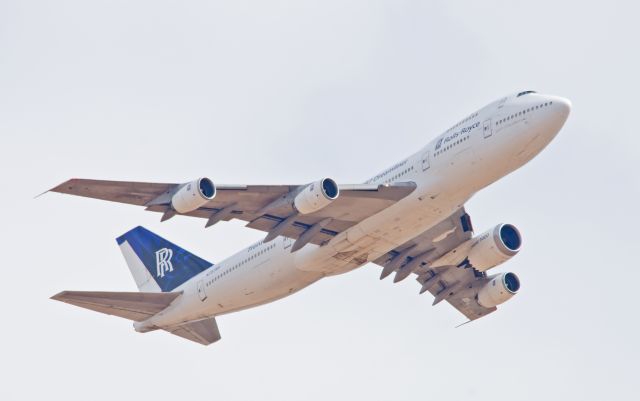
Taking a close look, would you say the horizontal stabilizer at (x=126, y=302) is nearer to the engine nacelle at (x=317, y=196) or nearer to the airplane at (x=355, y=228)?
the airplane at (x=355, y=228)

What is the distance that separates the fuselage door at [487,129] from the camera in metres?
47.6

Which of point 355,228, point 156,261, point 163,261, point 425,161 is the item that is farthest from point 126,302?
point 425,161

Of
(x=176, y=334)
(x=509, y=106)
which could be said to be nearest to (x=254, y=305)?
(x=176, y=334)

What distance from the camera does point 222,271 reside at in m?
55.2

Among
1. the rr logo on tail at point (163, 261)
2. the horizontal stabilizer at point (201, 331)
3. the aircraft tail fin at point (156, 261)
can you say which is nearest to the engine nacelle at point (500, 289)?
the horizontal stabilizer at point (201, 331)

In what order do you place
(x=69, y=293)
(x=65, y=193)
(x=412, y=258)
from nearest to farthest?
(x=65, y=193) → (x=69, y=293) → (x=412, y=258)

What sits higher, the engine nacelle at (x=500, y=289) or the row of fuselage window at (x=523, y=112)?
the row of fuselage window at (x=523, y=112)

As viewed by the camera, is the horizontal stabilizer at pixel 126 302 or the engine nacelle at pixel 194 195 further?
the horizontal stabilizer at pixel 126 302

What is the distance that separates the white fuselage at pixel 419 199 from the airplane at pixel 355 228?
0.17 ft

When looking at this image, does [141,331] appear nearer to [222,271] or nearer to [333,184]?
[222,271]

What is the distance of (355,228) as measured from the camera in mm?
50406

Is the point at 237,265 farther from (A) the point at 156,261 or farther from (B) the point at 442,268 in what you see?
(B) the point at 442,268

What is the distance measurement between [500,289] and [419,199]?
1324cm

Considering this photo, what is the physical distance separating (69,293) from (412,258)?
15.9 m
